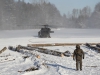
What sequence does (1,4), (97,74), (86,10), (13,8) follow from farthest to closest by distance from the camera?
(86,10)
(13,8)
(1,4)
(97,74)

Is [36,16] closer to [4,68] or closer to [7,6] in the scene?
[7,6]

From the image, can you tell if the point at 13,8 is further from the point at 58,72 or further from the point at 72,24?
the point at 58,72

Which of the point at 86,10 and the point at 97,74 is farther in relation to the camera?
the point at 86,10

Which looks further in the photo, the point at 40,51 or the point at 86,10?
the point at 86,10

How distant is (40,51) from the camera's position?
2539 cm

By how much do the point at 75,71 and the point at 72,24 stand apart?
134531mm

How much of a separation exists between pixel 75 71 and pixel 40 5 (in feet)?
373

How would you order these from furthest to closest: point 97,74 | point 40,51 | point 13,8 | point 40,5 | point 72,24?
point 72,24 < point 40,5 < point 13,8 < point 40,51 < point 97,74

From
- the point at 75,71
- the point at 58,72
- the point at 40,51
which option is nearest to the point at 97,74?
the point at 75,71

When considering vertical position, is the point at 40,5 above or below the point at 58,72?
above

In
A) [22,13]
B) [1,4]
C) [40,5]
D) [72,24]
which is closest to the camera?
[1,4]

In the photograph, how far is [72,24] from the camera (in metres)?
148

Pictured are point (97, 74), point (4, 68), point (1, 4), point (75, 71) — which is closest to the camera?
point (97, 74)

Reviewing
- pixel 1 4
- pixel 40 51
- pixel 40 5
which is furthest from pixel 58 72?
pixel 40 5
